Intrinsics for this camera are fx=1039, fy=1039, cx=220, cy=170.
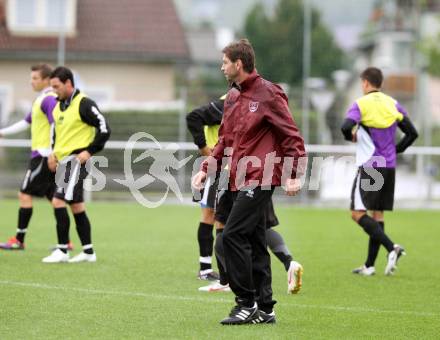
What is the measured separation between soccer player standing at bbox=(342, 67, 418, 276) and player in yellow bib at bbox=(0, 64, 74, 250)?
3489 mm

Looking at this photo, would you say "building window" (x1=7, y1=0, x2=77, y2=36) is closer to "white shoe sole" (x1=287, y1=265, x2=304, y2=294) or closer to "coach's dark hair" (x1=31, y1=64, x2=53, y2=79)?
"coach's dark hair" (x1=31, y1=64, x2=53, y2=79)

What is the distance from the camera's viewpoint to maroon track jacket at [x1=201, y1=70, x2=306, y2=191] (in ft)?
24.4

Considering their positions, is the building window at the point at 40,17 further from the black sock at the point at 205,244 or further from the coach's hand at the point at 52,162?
the black sock at the point at 205,244

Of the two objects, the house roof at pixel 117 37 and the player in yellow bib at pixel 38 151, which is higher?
the house roof at pixel 117 37

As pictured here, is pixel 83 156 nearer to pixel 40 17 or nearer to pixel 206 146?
pixel 206 146

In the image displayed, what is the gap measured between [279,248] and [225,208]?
2.82 feet

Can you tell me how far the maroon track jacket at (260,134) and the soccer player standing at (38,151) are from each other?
4605 mm

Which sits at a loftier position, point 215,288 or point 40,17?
point 40,17

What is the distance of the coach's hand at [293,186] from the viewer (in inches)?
287

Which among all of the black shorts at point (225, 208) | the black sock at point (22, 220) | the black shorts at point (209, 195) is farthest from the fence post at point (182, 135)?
the black shorts at point (225, 208)

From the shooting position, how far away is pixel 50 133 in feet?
38.4

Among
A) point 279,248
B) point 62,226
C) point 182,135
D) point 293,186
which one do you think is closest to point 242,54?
point 293,186

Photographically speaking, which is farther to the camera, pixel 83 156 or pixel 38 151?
pixel 38 151

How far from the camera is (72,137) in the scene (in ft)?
35.4
